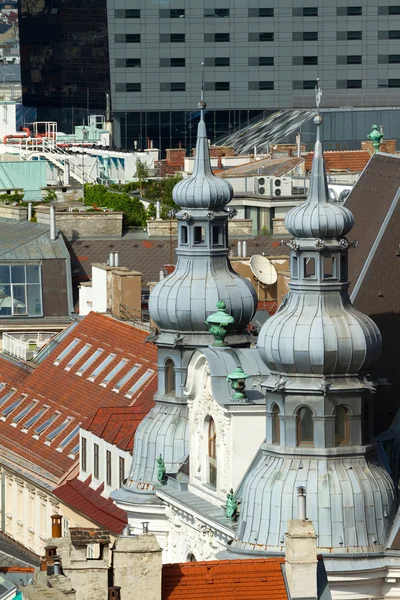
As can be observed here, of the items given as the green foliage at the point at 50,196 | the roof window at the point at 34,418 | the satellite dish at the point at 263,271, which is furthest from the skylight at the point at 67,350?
the green foliage at the point at 50,196

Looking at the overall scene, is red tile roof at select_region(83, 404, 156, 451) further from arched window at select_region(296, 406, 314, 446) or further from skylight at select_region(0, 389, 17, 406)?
arched window at select_region(296, 406, 314, 446)

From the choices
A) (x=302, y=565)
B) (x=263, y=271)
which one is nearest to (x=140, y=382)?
(x=263, y=271)

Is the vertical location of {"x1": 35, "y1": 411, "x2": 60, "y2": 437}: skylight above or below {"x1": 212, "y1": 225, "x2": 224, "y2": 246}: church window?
below

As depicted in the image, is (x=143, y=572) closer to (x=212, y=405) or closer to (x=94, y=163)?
(x=212, y=405)

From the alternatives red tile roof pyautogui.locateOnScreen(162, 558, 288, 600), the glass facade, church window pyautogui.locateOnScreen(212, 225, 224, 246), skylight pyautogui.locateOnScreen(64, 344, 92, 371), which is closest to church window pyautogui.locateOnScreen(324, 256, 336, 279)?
red tile roof pyautogui.locateOnScreen(162, 558, 288, 600)

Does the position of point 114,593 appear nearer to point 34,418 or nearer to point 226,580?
point 226,580

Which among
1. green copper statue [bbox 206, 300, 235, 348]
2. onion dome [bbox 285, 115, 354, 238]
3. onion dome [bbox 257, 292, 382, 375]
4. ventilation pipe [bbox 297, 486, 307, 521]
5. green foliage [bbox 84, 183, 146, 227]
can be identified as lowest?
green foliage [bbox 84, 183, 146, 227]

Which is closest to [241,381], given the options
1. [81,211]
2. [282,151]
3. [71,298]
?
[71,298]
